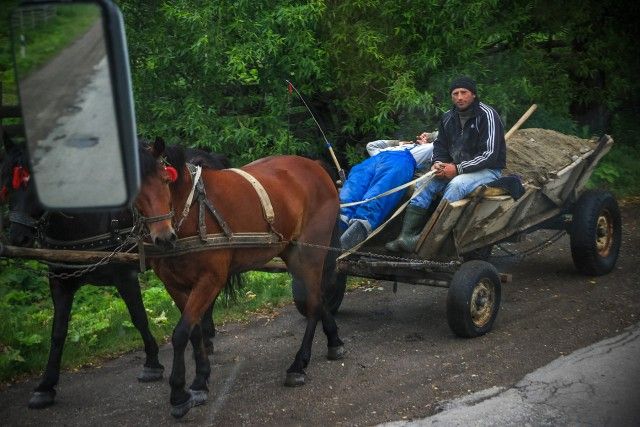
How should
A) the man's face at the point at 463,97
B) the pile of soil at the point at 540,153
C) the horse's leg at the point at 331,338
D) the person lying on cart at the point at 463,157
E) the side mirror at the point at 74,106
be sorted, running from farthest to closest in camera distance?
1. the pile of soil at the point at 540,153
2. the man's face at the point at 463,97
3. the person lying on cart at the point at 463,157
4. the horse's leg at the point at 331,338
5. the side mirror at the point at 74,106

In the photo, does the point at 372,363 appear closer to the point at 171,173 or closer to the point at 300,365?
the point at 300,365

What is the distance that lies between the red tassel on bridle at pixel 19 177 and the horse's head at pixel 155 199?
87 cm

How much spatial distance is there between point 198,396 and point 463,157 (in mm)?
3215

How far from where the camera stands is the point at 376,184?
7387mm

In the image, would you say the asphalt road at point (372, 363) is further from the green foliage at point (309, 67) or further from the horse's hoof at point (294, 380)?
the green foliage at point (309, 67)

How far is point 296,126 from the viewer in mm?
10727

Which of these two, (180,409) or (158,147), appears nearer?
(158,147)

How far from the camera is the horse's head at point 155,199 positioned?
16.8 feet

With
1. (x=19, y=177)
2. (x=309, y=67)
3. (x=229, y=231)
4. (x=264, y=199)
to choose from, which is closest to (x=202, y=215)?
(x=229, y=231)

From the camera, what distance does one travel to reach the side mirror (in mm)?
2170

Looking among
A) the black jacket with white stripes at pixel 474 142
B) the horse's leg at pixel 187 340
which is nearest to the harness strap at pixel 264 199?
the horse's leg at pixel 187 340

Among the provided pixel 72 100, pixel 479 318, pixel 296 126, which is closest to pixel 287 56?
pixel 296 126

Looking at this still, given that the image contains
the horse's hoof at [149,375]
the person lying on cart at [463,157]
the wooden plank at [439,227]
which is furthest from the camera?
the person lying on cart at [463,157]

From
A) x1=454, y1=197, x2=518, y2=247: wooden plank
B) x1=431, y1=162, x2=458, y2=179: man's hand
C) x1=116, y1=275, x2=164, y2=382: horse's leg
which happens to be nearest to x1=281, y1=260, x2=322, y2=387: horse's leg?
x1=116, y1=275, x2=164, y2=382: horse's leg
